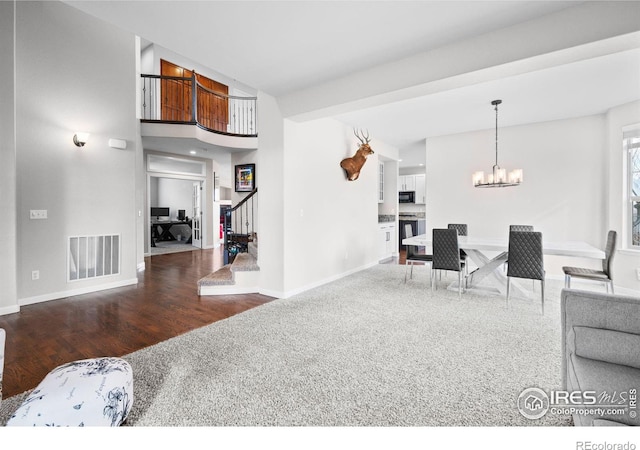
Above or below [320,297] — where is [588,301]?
above

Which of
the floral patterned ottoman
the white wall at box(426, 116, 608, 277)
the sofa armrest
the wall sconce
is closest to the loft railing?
the wall sconce

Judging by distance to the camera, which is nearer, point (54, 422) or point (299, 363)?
point (54, 422)

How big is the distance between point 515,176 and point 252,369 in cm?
422

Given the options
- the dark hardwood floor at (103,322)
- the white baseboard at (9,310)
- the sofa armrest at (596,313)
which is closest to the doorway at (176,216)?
the dark hardwood floor at (103,322)

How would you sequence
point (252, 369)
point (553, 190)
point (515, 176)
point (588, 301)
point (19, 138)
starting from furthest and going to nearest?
point (553, 190)
point (515, 176)
point (19, 138)
point (252, 369)
point (588, 301)

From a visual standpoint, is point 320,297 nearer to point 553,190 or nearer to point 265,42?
point 265,42

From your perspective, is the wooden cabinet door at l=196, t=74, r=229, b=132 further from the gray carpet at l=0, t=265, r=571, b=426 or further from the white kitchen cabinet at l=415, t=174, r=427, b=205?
the gray carpet at l=0, t=265, r=571, b=426

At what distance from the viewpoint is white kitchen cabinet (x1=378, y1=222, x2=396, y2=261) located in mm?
6669

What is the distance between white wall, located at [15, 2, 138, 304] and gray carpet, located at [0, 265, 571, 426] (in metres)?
2.57

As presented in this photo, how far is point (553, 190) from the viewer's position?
16.5ft

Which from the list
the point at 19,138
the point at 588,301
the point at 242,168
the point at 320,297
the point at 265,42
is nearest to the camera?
the point at 588,301

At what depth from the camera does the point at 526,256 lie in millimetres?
3410
